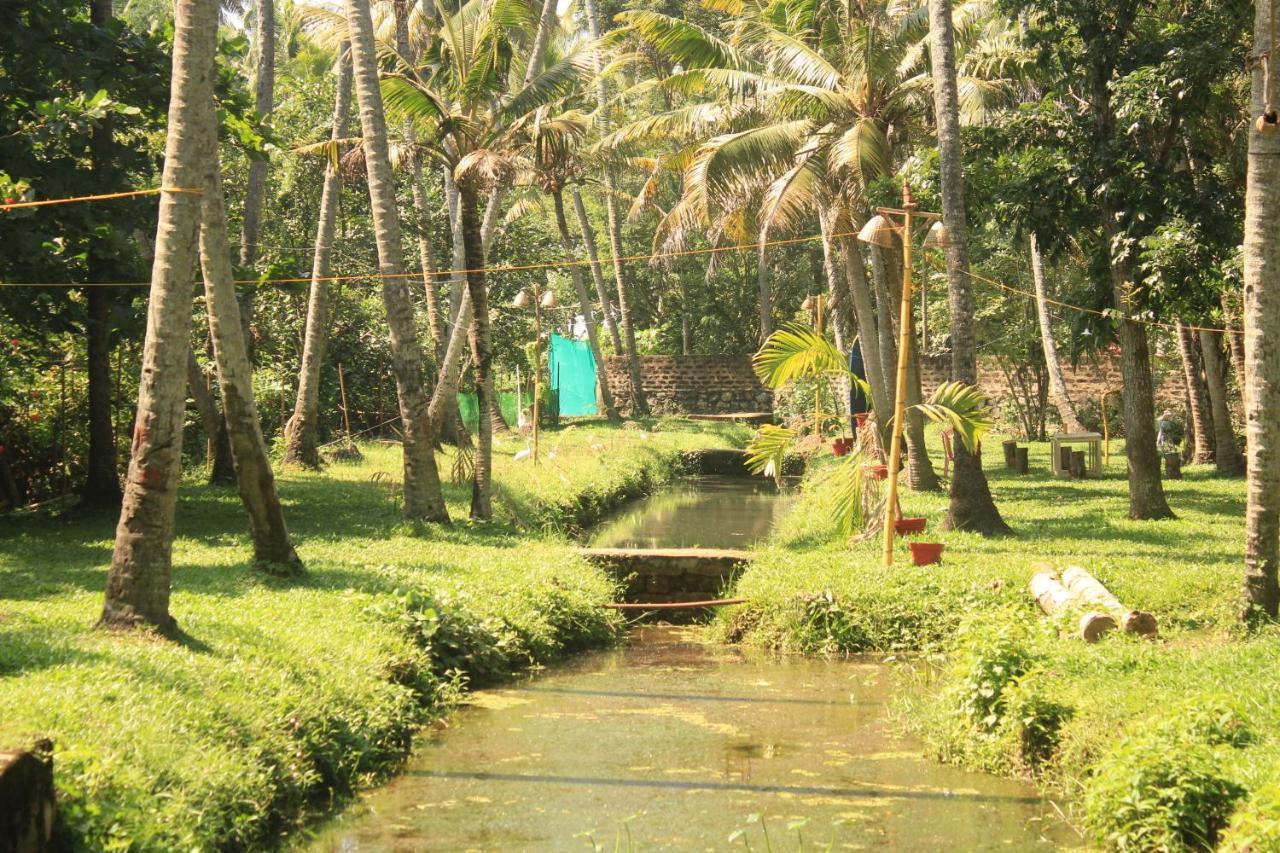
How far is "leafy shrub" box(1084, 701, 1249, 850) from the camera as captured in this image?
20.7ft

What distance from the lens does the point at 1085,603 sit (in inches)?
407

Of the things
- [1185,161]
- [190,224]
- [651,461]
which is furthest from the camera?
[651,461]

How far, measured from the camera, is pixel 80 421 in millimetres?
17734

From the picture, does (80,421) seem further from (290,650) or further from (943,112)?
(943,112)

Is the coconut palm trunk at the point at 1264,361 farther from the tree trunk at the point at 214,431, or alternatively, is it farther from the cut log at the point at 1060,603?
the tree trunk at the point at 214,431

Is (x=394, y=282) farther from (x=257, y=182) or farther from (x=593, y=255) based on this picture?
(x=593, y=255)

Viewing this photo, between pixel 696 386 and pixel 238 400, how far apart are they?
30.1 meters

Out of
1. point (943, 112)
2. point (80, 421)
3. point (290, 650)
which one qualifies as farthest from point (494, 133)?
point (290, 650)

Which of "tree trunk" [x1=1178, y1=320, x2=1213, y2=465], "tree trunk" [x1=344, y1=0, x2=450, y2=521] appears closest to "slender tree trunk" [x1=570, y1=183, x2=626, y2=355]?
"tree trunk" [x1=1178, y1=320, x2=1213, y2=465]

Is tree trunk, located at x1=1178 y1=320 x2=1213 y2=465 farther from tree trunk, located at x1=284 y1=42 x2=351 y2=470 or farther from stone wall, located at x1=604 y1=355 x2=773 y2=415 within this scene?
stone wall, located at x1=604 y1=355 x2=773 y2=415

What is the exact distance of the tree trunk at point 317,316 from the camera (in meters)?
20.0

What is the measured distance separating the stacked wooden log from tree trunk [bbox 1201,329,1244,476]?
10.4 meters

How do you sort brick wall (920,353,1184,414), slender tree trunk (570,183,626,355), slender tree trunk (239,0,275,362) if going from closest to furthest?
slender tree trunk (239,0,275,362), brick wall (920,353,1184,414), slender tree trunk (570,183,626,355)

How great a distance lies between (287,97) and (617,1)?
11.8 m
